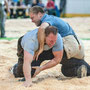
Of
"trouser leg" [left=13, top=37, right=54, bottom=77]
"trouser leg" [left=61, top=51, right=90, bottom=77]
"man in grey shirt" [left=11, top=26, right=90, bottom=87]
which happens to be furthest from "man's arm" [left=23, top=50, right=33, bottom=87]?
"trouser leg" [left=61, top=51, right=90, bottom=77]

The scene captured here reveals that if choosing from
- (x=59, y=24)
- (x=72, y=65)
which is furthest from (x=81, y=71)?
(x=59, y=24)

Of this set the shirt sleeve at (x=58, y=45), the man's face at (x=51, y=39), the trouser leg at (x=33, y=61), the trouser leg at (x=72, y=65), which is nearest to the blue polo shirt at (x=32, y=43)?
the shirt sleeve at (x=58, y=45)

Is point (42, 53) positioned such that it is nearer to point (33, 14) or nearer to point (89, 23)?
point (33, 14)

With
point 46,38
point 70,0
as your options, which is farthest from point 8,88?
point 70,0

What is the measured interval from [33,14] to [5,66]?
1.14 m

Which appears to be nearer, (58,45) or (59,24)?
(58,45)

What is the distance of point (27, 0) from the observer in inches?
667

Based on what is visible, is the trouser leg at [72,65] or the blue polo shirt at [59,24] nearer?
the blue polo shirt at [59,24]

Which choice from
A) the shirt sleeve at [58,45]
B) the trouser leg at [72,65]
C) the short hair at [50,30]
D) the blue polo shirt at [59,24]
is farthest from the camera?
the trouser leg at [72,65]

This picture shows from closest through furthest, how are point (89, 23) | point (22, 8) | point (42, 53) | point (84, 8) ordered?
point (42, 53) → point (89, 23) → point (22, 8) → point (84, 8)

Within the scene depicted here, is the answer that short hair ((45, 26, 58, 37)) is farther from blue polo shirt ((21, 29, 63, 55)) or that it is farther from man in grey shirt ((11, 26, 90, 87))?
blue polo shirt ((21, 29, 63, 55))

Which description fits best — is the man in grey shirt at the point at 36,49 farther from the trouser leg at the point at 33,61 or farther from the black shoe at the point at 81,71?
the black shoe at the point at 81,71

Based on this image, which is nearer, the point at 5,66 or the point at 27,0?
the point at 5,66

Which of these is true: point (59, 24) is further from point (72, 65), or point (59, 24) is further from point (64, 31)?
point (72, 65)
